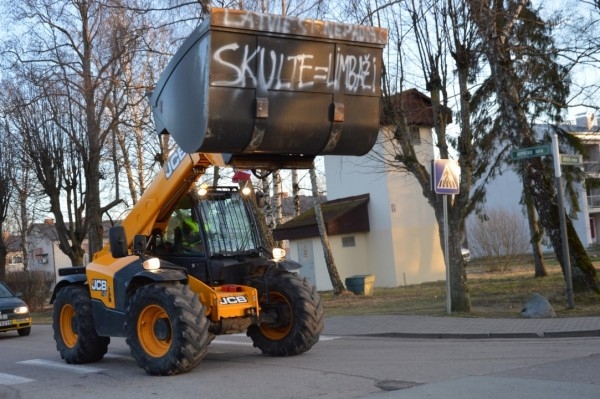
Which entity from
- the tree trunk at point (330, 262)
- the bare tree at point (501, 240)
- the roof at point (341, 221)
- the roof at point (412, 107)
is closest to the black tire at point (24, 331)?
the tree trunk at point (330, 262)

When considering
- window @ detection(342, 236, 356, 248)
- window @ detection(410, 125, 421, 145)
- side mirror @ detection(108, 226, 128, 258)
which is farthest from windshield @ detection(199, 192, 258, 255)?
window @ detection(342, 236, 356, 248)

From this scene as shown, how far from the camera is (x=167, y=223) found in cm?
1185

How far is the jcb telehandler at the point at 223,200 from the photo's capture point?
8.71m

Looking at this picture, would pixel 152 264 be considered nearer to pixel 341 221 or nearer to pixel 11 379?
pixel 11 379

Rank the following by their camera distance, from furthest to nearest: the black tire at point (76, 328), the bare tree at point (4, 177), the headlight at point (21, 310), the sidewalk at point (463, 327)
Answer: the bare tree at point (4, 177)
the headlight at point (21, 310)
the sidewalk at point (463, 327)
the black tire at point (76, 328)

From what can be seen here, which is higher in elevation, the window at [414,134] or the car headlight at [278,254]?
the window at [414,134]

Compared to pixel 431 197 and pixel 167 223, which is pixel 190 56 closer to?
pixel 167 223

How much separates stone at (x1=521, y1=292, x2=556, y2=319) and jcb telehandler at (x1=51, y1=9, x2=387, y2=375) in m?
5.29

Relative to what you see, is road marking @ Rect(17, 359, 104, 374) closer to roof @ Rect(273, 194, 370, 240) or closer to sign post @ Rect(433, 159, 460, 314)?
sign post @ Rect(433, 159, 460, 314)

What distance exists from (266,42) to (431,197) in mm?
9505

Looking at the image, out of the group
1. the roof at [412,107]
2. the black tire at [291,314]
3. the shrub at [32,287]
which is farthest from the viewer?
the shrub at [32,287]

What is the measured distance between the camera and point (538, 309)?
47.6 feet

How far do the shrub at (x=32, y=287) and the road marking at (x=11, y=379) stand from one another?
2313cm

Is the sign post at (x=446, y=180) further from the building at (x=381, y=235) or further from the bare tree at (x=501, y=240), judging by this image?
the bare tree at (x=501, y=240)
